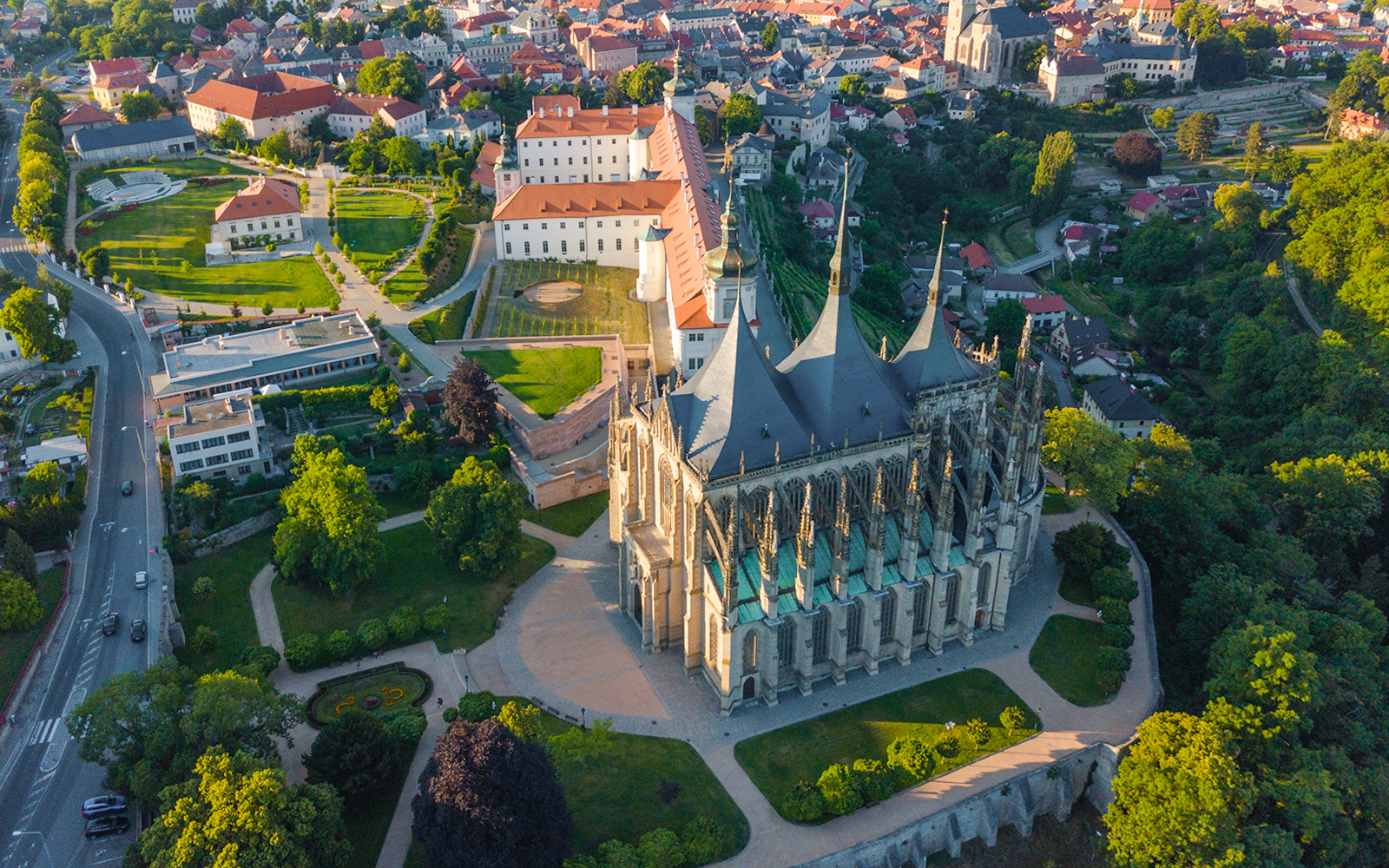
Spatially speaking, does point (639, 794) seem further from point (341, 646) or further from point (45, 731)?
point (45, 731)

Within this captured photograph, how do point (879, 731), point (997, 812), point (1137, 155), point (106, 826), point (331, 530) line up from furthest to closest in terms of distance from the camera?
point (1137, 155) → point (331, 530) → point (879, 731) → point (997, 812) → point (106, 826)

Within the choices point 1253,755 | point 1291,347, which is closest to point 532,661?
point 1253,755

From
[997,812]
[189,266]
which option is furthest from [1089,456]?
[189,266]

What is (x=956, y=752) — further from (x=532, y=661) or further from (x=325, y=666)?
(x=325, y=666)

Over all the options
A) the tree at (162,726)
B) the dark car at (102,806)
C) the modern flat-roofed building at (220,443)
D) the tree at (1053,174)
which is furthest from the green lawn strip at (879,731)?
the tree at (1053,174)

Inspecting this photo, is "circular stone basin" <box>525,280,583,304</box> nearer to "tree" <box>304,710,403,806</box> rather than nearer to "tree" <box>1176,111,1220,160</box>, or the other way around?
"tree" <box>304,710,403,806</box>
